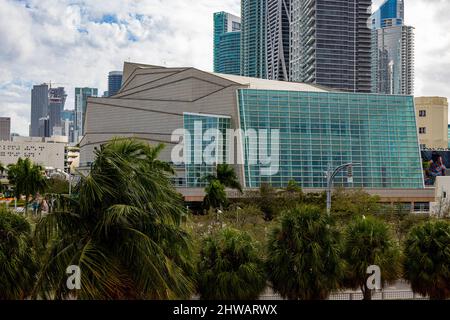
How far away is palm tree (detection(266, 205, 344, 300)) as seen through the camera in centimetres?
1689

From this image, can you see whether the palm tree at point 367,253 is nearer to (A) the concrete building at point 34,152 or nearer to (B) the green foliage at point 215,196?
(B) the green foliage at point 215,196

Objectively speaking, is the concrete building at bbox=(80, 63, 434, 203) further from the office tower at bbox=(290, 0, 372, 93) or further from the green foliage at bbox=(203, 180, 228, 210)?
the office tower at bbox=(290, 0, 372, 93)

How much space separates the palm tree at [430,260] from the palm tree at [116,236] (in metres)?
10.4

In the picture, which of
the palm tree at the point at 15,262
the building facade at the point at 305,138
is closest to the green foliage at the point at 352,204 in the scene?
the building facade at the point at 305,138

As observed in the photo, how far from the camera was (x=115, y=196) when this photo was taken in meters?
10.5

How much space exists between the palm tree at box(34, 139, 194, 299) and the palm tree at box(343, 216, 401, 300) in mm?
9196

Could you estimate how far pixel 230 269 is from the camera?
17.5m

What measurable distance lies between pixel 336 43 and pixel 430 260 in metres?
149

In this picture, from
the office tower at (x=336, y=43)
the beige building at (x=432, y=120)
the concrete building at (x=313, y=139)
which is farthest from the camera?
the office tower at (x=336, y=43)

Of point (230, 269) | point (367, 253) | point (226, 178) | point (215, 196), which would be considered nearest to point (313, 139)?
point (226, 178)

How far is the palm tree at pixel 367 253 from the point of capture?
61.8 ft
